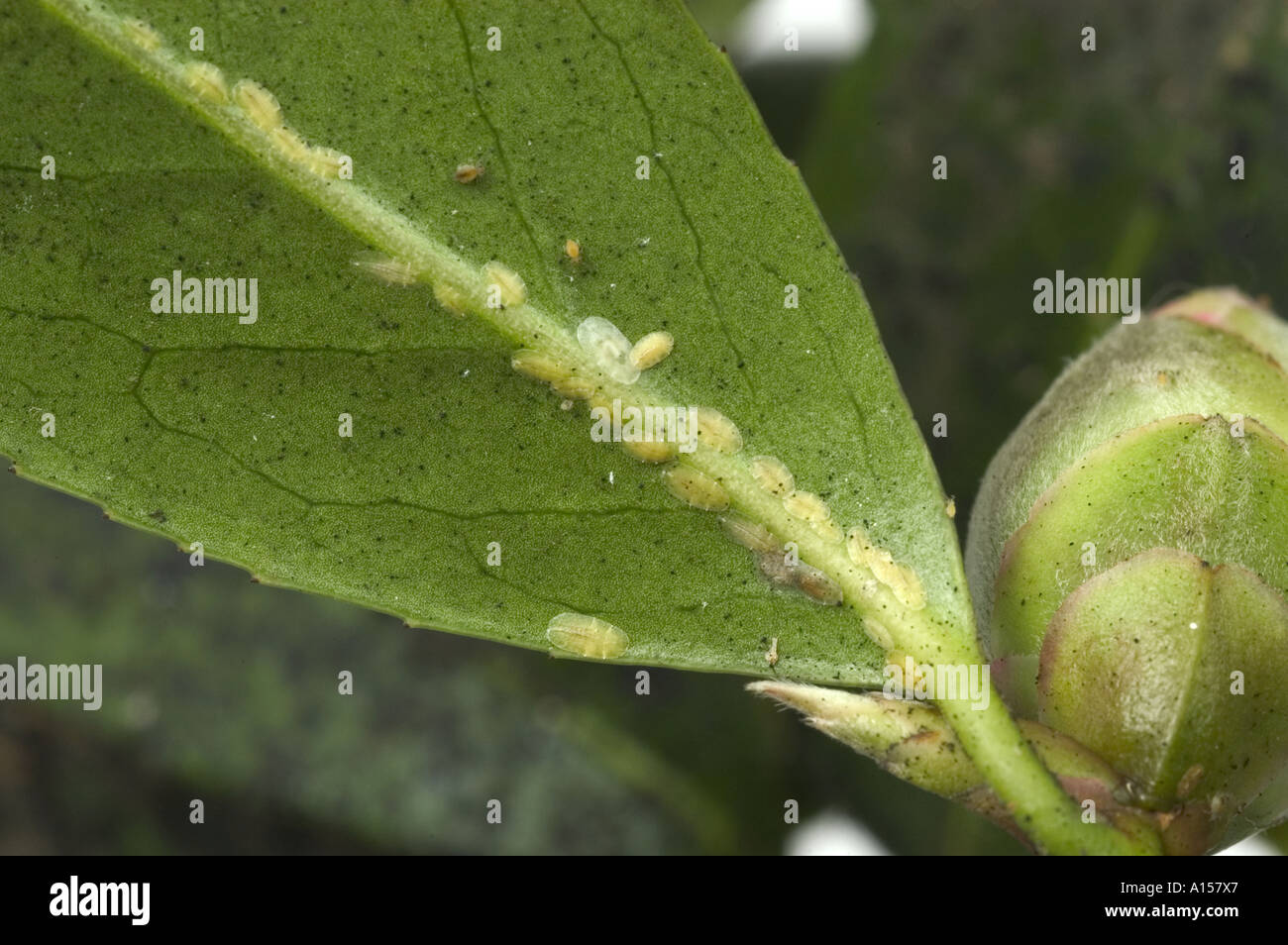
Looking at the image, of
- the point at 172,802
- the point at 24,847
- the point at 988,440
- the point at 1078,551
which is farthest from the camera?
the point at 24,847

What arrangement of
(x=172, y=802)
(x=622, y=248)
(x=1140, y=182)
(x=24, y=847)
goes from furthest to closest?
1. (x=24, y=847)
2. (x=172, y=802)
3. (x=1140, y=182)
4. (x=622, y=248)

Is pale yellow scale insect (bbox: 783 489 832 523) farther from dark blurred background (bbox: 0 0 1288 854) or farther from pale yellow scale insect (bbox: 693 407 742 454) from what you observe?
dark blurred background (bbox: 0 0 1288 854)

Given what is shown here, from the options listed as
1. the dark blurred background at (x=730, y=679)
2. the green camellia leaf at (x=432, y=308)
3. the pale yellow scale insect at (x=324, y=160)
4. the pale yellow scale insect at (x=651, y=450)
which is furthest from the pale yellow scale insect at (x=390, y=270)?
the dark blurred background at (x=730, y=679)

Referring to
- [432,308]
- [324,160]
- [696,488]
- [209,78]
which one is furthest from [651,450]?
[209,78]

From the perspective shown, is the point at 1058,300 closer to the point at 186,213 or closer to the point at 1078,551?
the point at 1078,551

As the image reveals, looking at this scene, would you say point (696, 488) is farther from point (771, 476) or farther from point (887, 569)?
point (887, 569)

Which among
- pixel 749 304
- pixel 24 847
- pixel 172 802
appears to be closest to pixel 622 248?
pixel 749 304
